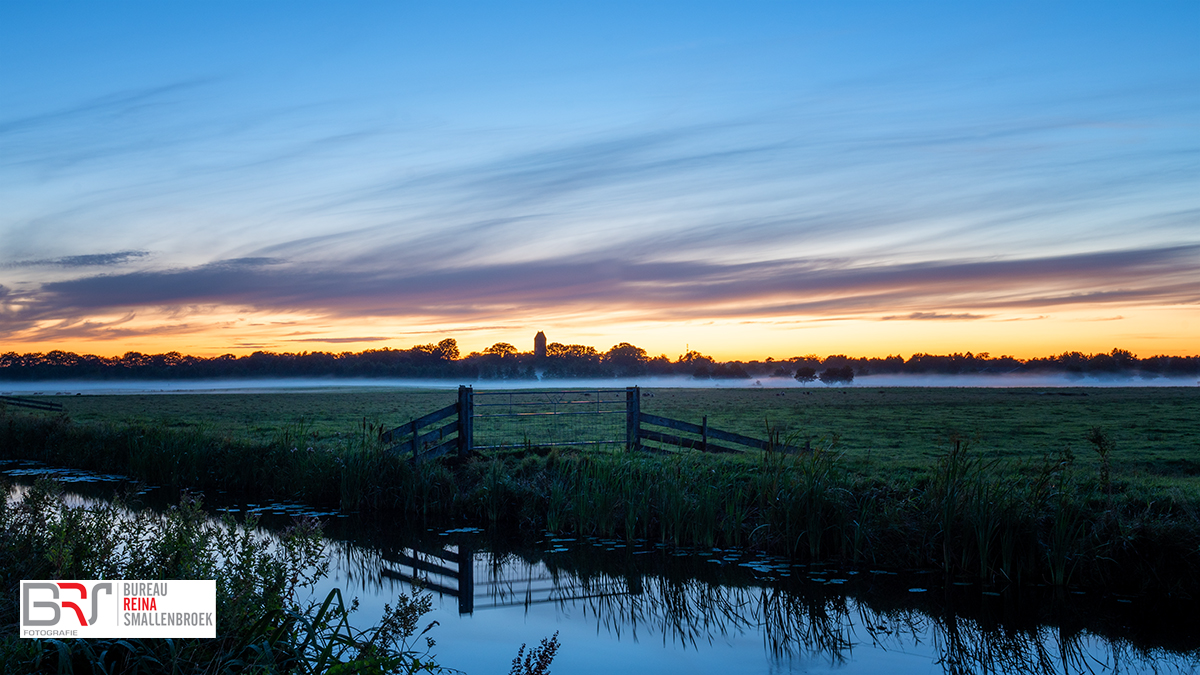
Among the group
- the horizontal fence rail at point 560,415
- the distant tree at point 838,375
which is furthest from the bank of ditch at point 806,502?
the distant tree at point 838,375

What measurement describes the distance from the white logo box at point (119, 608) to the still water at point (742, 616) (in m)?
1.87

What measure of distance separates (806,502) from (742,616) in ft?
10.2

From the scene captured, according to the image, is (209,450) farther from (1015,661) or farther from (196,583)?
(1015,661)

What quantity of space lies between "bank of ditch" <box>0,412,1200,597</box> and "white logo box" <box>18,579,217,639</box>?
894cm

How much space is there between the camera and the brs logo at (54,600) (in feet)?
18.2

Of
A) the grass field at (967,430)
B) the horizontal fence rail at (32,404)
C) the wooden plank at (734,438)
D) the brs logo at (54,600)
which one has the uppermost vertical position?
the brs logo at (54,600)

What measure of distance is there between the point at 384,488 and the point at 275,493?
349 centimetres

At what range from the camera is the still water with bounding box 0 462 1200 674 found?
8375 millimetres

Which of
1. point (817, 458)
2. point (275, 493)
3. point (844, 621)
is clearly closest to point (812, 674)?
point (844, 621)

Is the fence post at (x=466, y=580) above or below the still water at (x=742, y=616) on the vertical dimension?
below

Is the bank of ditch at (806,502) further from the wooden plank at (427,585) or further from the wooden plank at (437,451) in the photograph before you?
the wooden plank at (427,585)

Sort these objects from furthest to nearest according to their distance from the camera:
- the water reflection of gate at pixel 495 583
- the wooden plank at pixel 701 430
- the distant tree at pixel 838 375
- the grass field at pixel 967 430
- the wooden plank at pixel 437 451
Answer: the distant tree at pixel 838 375
the grass field at pixel 967 430
the wooden plank at pixel 701 430
the wooden plank at pixel 437 451
the water reflection of gate at pixel 495 583

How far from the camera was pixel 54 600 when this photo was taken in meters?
5.74

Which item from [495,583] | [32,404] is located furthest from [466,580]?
[32,404]
